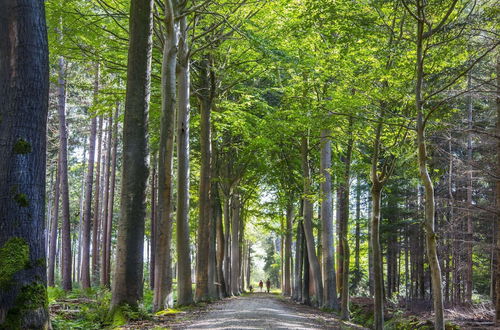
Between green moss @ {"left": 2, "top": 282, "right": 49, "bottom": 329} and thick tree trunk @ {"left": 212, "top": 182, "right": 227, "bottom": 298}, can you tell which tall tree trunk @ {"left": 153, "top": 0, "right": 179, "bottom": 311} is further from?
thick tree trunk @ {"left": 212, "top": 182, "right": 227, "bottom": 298}

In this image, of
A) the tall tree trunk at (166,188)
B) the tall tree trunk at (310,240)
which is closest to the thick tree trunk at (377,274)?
the tall tree trunk at (166,188)

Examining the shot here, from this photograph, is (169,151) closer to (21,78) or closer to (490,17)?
(21,78)

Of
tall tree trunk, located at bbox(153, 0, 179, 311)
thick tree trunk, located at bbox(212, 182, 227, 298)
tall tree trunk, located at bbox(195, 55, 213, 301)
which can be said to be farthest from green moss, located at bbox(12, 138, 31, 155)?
thick tree trunk, located at bbox(212, 182, 227, 298)

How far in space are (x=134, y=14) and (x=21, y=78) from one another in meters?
3.57

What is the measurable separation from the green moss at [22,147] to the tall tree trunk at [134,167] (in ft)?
9.03

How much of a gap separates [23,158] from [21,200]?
0.52 m

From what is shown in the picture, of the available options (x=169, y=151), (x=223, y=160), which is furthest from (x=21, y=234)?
(x=223, y=160)

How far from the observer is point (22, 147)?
5.64m

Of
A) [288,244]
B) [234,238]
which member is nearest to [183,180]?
[234,238]

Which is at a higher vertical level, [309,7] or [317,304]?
[309,7]

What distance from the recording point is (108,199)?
81.3 feet

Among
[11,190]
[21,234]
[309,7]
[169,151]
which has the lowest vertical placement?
[21,234]

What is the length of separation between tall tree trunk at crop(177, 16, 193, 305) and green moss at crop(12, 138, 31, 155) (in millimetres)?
8176

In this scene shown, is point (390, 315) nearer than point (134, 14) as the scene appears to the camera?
No
